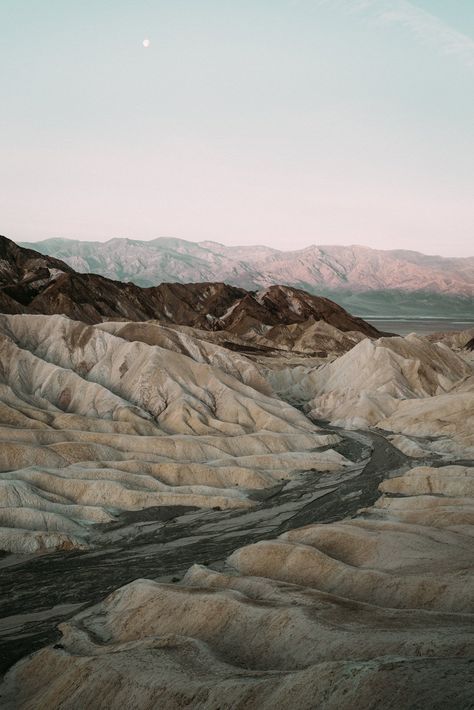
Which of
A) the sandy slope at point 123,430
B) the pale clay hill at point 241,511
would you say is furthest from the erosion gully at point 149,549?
the sandy slope at point 123,430

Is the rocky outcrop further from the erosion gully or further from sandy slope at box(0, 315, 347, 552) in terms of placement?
sandy slope at box(0, 315, 347, 552)

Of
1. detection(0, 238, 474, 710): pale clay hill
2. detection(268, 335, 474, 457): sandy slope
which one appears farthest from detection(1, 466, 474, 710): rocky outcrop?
detection(268, 335, 474, 457): sandy slope

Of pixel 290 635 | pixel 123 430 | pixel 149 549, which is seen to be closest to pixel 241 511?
pixel 149 549

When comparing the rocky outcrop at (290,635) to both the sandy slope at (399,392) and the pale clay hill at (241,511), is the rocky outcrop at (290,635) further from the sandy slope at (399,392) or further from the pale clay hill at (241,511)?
the sandy slope at (399,392)

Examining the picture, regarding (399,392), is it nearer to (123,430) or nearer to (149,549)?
(123,430)

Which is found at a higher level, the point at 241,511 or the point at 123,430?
the point at 123,430
